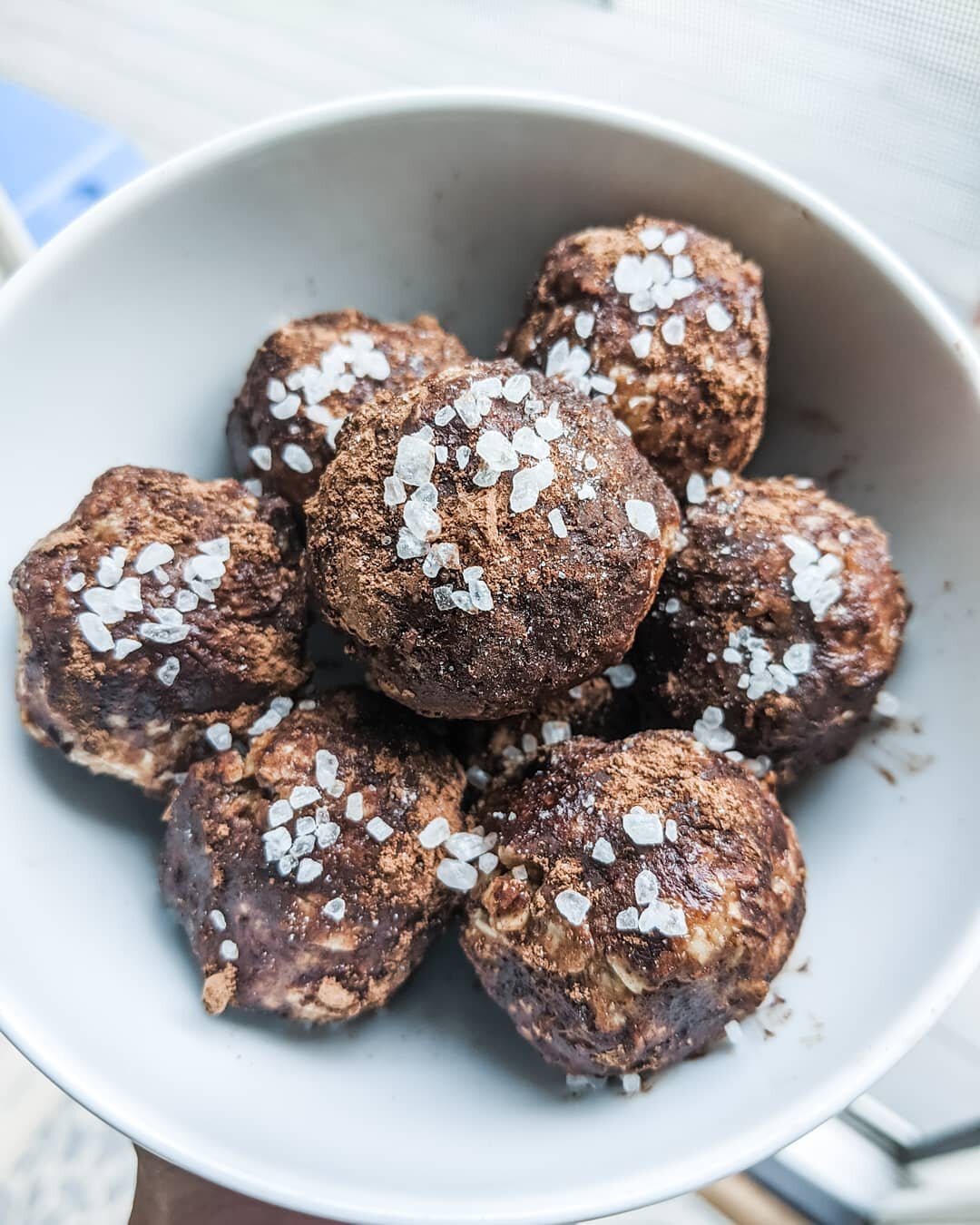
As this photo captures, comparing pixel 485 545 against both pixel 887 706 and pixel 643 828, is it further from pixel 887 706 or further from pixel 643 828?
pixel 887 706

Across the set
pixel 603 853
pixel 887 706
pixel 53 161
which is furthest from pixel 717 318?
pixel 53 161

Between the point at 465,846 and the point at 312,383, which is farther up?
the point at 312,383

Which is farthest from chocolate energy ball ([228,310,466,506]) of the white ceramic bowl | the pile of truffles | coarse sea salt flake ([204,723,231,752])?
coarse sea salt flake ([204,723,231,752])

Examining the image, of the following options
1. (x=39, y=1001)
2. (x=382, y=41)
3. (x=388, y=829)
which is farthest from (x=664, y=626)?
(x=382, y=41)

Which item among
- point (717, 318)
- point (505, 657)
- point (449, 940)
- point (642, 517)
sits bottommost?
point (449, 940)

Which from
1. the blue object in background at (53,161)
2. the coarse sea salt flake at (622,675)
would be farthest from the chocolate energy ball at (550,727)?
the blue object in background at (53,161)

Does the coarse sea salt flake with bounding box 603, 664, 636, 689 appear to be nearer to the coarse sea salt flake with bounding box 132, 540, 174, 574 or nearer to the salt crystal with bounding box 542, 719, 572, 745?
the salt crystal with bounding box 542, 719, 572, 745
